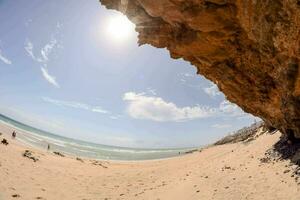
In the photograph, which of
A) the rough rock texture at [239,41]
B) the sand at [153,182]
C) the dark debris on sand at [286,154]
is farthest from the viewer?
the dark debris on sand at [286,154]

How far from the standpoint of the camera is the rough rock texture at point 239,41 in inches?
492

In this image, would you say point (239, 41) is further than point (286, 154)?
No

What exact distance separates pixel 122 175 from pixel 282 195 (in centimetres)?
1869

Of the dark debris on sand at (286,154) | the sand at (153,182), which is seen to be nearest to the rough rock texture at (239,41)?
the dark debris on sand at (286,154)

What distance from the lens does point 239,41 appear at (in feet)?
53.4

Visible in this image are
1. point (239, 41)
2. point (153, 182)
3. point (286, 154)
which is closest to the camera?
point (239, 41)

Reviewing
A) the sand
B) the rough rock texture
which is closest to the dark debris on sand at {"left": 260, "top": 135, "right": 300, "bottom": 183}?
the sand

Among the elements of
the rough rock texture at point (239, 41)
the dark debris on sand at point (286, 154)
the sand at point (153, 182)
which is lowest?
the sand at point (153, 182)

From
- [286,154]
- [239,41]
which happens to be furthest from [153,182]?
[239,41]

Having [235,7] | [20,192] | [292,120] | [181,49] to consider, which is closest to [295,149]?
[292,120]

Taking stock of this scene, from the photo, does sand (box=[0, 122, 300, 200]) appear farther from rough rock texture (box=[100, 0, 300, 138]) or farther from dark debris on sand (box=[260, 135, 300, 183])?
rough rock texture (box=[100, 0, 300, 138])

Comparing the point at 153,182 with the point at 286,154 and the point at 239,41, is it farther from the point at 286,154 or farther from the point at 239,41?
the point at 239,41

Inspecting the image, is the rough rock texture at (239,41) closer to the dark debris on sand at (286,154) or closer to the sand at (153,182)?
the dark debris on sand at (286,154)

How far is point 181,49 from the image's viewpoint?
1781 centimetres
